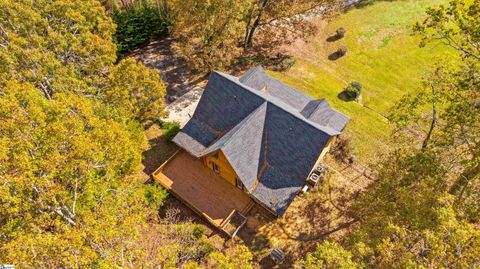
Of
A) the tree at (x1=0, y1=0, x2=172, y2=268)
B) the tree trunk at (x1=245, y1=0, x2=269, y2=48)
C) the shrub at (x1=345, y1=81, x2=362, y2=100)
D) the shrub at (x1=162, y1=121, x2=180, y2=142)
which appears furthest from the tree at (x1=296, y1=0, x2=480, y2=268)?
the tree trunk at (x1=245, y1=0, x2=269, y2=48)

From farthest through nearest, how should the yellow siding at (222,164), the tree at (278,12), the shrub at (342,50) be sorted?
the shrub at (342,50), the tree at (278,12), the yellow siding at (222,164)

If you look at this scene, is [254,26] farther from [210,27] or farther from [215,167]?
[215,167]

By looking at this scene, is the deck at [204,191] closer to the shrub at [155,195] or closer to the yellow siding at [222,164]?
the yellow siding at [222,164]

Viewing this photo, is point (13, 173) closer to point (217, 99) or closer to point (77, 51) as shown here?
point (77, 51)

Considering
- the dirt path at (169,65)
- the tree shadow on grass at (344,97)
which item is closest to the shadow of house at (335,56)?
the tree shadow on grass at (344,97)

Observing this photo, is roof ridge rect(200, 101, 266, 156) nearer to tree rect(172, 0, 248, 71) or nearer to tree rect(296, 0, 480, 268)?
tree rect(296, 0, 480, 268)

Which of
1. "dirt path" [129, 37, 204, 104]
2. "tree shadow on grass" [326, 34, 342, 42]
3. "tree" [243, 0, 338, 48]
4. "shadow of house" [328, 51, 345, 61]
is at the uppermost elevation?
"tree" [243, 0, 338, 48]

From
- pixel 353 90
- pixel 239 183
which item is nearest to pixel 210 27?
pixel 239 183
